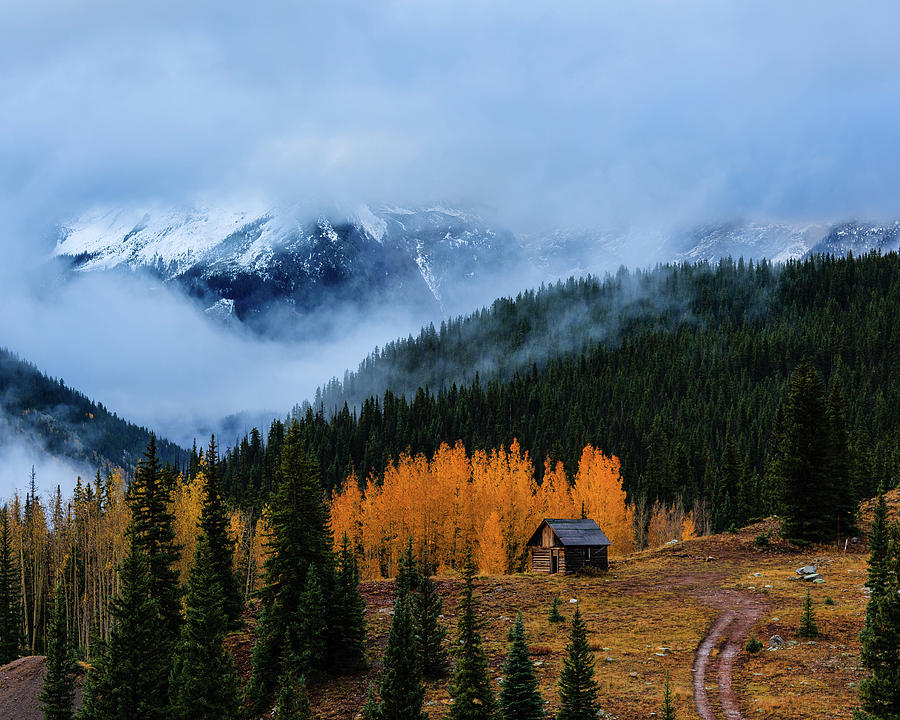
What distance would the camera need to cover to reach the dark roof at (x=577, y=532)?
6003 centimetres

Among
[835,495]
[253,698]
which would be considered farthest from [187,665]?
[835,495]

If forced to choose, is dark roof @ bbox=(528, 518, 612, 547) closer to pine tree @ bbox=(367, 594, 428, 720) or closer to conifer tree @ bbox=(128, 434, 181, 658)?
conifer tree @ bbox=(128, 434, 181, 658)

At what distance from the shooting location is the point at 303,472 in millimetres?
40906

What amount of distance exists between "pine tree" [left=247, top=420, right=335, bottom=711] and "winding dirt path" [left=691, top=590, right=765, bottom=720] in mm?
19170

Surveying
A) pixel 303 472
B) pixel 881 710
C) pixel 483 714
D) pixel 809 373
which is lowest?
pixel 483 714

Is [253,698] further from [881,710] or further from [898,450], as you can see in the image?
[898,450]

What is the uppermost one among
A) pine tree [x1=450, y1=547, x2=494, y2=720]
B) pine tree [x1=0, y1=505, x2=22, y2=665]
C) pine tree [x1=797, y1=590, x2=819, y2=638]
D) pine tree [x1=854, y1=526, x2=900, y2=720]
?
pine tree [x1=854, y1=526, x2=900, y2=720]

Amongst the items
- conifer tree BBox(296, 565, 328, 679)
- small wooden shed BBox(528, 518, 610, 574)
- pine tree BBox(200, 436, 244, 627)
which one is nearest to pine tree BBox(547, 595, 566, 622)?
conifer tree BBox(296, 565, 328, 679)

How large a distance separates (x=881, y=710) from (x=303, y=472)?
30.4 meters

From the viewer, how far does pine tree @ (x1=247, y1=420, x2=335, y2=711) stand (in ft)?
120

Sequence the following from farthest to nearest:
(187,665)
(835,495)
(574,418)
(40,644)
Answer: (574,418), (40,644), (835,495), (187,665)

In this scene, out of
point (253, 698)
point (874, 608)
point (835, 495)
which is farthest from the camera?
point (835, 495)

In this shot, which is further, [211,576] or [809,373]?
[809,373]

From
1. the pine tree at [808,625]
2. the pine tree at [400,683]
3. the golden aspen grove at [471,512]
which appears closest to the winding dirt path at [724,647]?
the pine tree at [808,625]
